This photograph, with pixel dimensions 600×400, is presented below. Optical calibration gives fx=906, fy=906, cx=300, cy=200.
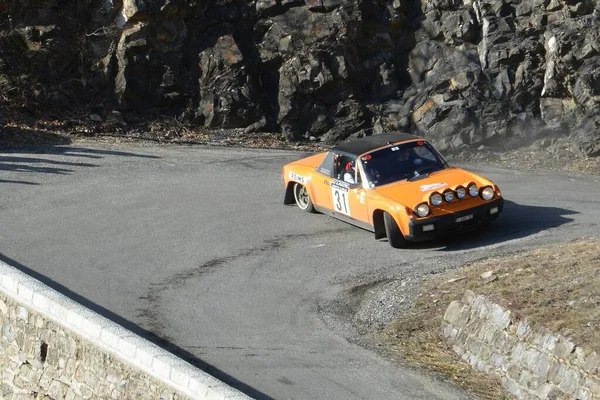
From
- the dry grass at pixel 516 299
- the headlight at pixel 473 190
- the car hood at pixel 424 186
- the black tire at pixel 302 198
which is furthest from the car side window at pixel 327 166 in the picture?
the dry grass at pixel 516 299

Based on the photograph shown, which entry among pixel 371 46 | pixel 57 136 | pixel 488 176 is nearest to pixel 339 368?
pixel 488 176

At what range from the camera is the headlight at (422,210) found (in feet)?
41.8

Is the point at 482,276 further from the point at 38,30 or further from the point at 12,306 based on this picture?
the point at 38,30

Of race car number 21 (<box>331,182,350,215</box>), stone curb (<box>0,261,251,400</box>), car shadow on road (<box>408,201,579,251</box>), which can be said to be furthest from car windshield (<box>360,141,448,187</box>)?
stone curb (<box>0,261,251,400</box>)

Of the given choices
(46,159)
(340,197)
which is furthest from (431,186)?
(46,159)

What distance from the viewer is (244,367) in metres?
9.52

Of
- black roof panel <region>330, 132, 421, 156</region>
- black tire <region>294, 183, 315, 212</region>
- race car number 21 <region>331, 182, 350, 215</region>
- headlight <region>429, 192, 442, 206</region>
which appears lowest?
black tire <region>294, 183, 315, 212</region>

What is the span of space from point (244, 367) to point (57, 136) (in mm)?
13068

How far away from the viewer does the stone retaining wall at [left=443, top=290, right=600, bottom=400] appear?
8.29 meters

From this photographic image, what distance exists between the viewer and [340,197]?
14.2m

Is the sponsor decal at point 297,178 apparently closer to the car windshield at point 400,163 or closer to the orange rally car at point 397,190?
the orange rally car at point 397,190

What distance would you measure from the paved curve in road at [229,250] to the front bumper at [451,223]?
30 cm

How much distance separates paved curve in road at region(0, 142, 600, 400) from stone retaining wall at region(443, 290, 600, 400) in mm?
663

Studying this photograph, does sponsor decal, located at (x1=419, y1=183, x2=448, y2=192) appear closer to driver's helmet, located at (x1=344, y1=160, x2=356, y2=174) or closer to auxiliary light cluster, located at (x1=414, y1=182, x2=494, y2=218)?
auxiliary light cluster, located at (x1=414, y1=182, x2=494, y2=218)
